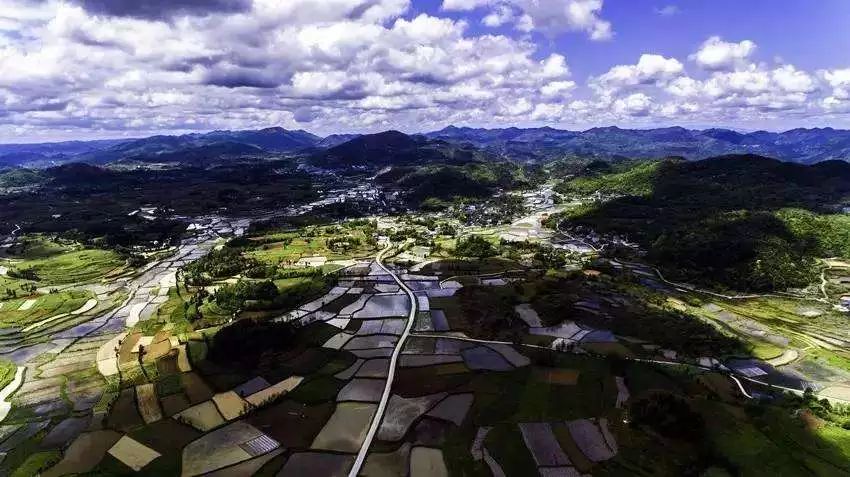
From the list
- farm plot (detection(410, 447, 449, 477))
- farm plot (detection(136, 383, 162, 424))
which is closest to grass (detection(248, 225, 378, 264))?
farm plot (detection(136, 383, 162, 424))

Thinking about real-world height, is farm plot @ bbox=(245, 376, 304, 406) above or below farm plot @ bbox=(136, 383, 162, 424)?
below

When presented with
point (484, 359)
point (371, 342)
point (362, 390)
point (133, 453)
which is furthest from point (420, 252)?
point (133, 453)

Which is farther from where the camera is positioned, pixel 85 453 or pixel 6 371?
pixel 6 371

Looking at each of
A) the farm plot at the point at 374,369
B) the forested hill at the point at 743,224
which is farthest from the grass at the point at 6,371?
the forested hill at the point at 743,224

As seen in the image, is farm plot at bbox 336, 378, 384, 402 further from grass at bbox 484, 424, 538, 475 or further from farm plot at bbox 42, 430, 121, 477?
farm plot at bbox 42, 430, 121, 477

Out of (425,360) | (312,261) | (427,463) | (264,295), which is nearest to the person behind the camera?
(427,463)

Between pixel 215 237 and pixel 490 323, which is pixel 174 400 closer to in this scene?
pixel 490 323

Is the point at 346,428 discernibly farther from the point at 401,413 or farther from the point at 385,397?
the point at 385,397

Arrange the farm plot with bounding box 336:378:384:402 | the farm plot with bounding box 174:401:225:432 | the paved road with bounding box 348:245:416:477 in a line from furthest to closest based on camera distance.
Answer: the farm plot with bounding box 336:378:384:402 < the farm plot with bounding box 174:401:225:432 < the paved road with bounding box 348:245:416:477
